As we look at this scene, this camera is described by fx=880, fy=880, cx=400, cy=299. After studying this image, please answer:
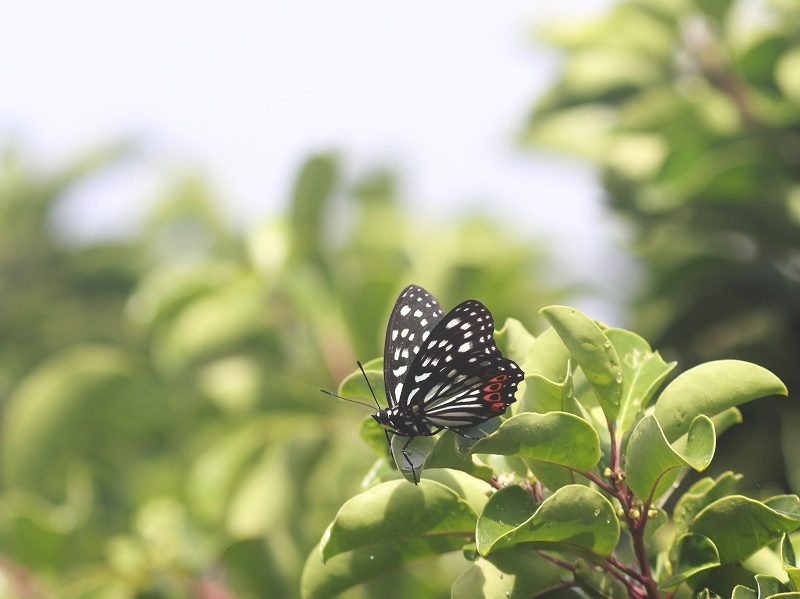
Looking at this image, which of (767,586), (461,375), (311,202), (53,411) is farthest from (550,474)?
(53,411)

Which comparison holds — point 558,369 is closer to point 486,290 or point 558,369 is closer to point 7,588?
point 486,290

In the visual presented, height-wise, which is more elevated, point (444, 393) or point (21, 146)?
point (21, 146)

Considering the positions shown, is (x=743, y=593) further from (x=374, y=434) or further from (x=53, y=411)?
(x=53, y=411)

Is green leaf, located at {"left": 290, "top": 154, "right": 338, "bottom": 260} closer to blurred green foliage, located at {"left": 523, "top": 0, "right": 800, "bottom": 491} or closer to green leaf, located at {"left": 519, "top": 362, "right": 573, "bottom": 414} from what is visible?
blurred green foliage, located at {"left": 523, "top": 0, "right": 800, "bottom": 491}

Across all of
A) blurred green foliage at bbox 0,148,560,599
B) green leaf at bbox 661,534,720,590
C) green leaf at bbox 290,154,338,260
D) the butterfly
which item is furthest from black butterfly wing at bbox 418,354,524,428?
green leaf at bbox 290,154,338,260

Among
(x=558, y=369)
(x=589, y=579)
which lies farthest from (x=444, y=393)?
(x=589, y=579)

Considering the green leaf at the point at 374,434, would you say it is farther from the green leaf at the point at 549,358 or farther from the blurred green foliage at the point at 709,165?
the blurred green foliage at the point at 709,165
